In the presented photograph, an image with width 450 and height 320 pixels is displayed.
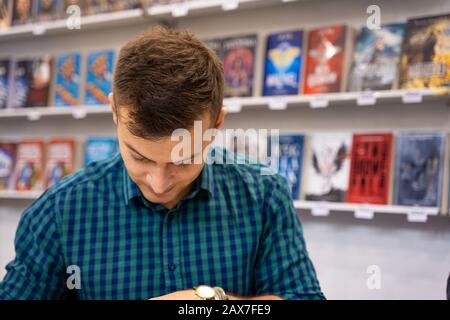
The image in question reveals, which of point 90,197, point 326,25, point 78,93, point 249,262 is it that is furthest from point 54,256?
point 78,93

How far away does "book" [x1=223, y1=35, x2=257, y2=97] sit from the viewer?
286cm

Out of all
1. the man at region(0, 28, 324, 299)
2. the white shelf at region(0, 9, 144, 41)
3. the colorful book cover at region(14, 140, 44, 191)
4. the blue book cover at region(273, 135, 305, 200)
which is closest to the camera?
the man at region(0, 28, 324, 299)

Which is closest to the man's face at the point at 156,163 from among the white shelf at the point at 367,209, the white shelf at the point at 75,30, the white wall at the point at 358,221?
the white shelf at the point at 367,209

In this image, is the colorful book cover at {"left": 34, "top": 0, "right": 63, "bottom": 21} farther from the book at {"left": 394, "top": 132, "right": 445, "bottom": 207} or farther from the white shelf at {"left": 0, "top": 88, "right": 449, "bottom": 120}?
the book at {"left": 394, "top": 132, "right": 445, "bottom": 207}

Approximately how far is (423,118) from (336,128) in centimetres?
45

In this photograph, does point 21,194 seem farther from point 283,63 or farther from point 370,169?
point 370,169

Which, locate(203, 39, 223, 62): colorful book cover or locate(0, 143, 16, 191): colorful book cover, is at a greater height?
locate(203, 39, 223, 62): colorful book cover

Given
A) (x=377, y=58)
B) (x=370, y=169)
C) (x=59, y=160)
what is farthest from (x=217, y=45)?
(x=59, y=160)

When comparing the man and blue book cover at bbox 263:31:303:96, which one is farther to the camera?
blue book cover at bbox 263:31:303:96

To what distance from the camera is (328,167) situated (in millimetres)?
2676

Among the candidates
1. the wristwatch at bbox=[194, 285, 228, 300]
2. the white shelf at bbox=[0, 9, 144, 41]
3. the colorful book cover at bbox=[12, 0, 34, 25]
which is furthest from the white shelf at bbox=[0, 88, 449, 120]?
the wristwatch at bbox=[194, 285, 228, 300]

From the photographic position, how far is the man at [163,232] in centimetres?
111

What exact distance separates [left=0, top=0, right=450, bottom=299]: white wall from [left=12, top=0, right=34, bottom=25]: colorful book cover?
3.83 feet

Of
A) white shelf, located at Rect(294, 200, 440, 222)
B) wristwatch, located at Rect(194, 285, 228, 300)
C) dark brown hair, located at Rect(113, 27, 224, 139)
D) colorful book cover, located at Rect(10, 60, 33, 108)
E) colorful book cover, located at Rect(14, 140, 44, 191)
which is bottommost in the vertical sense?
wristwatch, located at Rect(194, 285, 228, 300)
